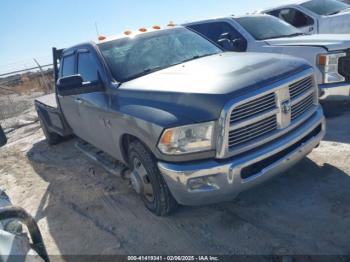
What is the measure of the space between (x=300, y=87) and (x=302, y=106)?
196mm

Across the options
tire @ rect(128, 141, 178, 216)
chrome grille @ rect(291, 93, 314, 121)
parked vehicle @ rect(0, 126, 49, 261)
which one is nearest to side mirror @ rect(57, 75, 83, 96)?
tire @ rect(128, 141, 178, 216)

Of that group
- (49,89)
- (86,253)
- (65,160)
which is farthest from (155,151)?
(49,89)

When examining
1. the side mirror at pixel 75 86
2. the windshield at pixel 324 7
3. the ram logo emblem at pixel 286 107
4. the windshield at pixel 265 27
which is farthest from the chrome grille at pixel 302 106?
the windshield at pixel 324 7

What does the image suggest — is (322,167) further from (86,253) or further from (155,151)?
(86,253)

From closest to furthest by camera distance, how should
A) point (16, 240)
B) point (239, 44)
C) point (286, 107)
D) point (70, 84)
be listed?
point (16, 240)
point (286, 107)
point (70, 84)
point (239, 44)

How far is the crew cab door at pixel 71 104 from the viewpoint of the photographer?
5098 mm

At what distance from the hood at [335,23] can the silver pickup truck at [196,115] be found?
4940 millimetres

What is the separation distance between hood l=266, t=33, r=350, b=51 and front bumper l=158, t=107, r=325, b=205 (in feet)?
8.56

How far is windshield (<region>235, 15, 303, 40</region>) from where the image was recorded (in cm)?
645

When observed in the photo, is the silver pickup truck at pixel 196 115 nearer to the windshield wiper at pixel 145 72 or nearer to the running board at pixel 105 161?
the windshield wiper at pixel 145 72

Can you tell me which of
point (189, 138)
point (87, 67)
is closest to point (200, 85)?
point (189, 138)

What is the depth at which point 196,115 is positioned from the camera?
2.91 meters

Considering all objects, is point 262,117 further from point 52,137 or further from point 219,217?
point 52,137

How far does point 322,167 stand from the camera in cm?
407
